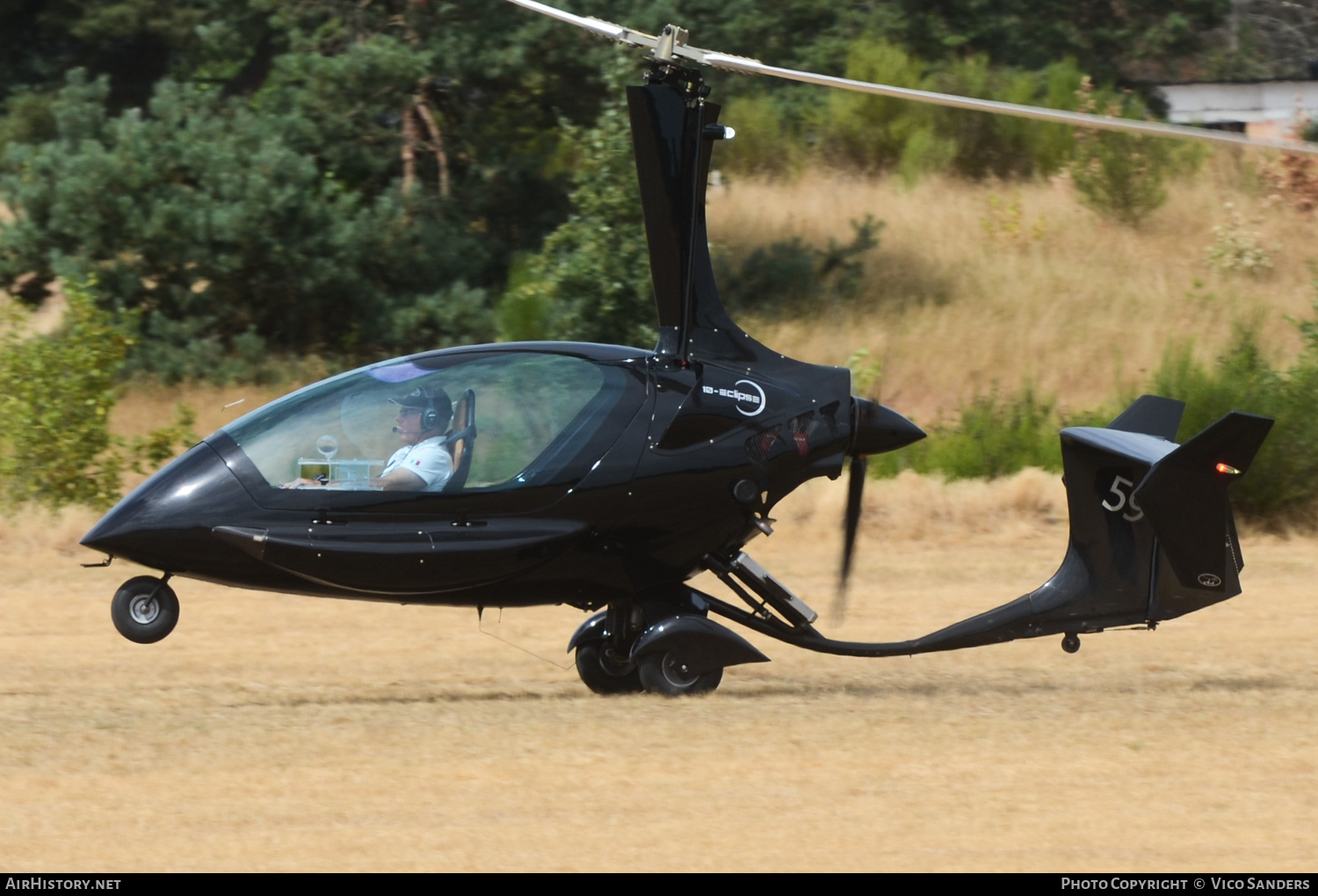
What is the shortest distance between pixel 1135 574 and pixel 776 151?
74.0ft

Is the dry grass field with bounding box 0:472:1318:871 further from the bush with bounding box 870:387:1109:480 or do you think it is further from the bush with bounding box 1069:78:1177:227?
the bush with bounding box 1069:78:1177:227

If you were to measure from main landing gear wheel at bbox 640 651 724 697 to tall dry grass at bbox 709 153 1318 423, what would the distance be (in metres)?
14.3

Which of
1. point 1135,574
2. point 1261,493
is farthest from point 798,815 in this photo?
point 1261,493

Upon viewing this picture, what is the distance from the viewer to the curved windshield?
25.0ft

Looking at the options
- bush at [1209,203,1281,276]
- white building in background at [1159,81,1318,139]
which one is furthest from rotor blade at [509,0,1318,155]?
white building in background at [1159,81,1318,139]

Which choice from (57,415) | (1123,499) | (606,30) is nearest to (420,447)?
(606,30)

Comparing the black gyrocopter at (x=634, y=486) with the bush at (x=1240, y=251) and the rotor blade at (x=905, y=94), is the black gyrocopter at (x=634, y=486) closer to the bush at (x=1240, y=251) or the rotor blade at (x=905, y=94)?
the rotor blade at (x=905, y=94)

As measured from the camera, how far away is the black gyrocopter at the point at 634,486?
750 cm

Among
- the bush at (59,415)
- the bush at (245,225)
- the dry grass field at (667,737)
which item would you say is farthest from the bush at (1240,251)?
the bush at (59,415)

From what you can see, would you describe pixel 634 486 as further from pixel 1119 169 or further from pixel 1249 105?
pixel 1249 105

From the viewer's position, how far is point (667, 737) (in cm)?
739

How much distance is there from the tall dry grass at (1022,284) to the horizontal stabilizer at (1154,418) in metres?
13.0

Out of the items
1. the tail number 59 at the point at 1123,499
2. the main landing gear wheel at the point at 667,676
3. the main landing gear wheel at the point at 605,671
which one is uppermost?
the tail number 59 at the point at 1123,499

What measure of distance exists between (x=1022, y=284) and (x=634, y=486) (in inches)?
782
